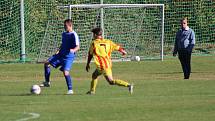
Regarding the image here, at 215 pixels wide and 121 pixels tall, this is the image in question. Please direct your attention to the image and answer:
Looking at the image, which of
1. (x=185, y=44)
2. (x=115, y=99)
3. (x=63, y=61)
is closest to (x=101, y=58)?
(x=63, y=61)

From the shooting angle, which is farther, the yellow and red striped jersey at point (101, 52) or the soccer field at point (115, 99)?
the yellow and red striped jersey at point (101, 52)

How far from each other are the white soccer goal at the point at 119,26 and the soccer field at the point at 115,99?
6890mm

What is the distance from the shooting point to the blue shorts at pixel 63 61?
20.4m

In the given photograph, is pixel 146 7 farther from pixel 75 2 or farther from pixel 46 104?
pixel 46 104

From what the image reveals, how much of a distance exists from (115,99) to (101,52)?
216cm

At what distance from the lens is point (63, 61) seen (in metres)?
20.6

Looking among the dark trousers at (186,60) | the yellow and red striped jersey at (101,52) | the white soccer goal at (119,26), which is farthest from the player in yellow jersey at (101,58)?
the white soccer goal at (119,26)

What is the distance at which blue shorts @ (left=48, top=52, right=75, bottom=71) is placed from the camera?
2038 centimetres

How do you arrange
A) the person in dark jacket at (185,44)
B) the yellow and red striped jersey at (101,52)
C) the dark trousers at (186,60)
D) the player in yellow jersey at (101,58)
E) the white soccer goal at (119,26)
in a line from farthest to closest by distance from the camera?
the white soccer goal at (119,26)
the person in dark jacket at (185,44)
the dark trousers at (186,60)
the yellow and red striped jersey at (101,52)
the player in yellow jersey at (101,58)

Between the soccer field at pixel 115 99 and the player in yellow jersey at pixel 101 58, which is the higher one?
the player in yellow jersey at pixel 101 58

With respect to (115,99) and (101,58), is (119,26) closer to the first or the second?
(101,58)

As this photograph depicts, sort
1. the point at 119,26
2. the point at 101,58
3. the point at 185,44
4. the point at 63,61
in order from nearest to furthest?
1. the point at 101,58
2. the point at 63,61
3. the point at 185,44
4. the point at 119,26

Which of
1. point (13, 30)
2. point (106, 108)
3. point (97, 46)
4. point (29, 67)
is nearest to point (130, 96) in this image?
point (97, 46)

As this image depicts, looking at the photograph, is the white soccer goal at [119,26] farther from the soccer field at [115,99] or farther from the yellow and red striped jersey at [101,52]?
the yellow and red striped jersey at [101,52]
